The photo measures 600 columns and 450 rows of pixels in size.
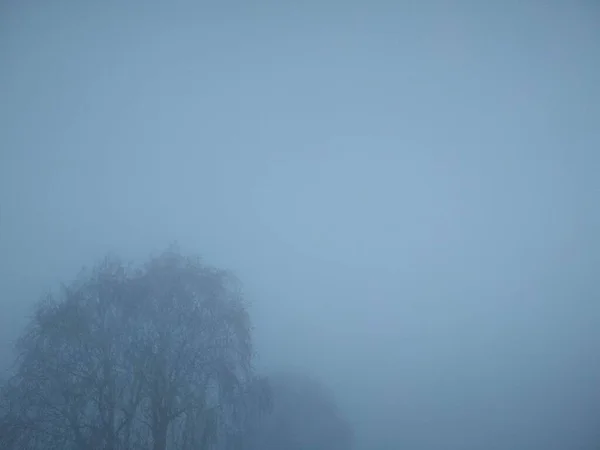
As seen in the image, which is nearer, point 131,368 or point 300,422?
point 131,368

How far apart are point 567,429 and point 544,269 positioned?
83.8 ft

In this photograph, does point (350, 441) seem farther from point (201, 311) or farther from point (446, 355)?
point (446, 355)

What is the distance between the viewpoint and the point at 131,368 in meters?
10.4

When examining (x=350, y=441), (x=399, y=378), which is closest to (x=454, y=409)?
(x=399, y=378)

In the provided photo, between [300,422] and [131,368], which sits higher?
[131,368]

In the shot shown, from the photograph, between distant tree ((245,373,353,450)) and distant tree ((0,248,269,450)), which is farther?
distant tree ((245,373,353,450))

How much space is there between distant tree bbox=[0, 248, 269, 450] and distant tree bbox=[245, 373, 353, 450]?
7557mm

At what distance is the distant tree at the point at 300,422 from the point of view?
1914 centimetres

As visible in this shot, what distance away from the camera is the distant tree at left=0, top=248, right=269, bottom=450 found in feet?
32.8

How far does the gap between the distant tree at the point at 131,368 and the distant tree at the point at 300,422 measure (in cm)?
756

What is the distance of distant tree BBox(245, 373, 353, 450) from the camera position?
1914 cm

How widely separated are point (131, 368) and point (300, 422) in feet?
38.8

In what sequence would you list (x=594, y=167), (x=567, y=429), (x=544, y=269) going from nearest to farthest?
(x=567, y=429) → (x=544, y=269) → (x=594, y=167)

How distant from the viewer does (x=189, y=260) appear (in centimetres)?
1244
